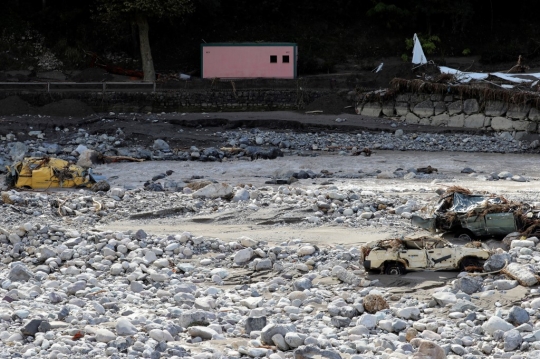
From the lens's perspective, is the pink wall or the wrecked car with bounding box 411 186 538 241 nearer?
the wrecked car with bounding box 411 186 538 241

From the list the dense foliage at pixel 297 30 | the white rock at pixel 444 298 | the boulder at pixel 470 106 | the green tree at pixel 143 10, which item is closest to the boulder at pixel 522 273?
the white rock at pixel 444 298

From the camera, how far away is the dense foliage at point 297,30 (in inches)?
1369

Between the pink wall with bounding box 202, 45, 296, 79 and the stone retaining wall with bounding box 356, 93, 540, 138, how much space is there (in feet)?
16.7

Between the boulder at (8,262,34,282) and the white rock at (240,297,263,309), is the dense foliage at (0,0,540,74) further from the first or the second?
the white rock at (240,297,263,309)

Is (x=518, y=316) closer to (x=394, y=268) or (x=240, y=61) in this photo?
(x=394, y=268)

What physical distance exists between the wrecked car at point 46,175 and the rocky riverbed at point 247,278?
346 mm

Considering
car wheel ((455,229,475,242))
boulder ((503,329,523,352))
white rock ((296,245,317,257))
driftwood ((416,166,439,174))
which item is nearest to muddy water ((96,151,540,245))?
driftwood ((416,166,439,174))

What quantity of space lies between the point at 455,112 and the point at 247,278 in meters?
18.3

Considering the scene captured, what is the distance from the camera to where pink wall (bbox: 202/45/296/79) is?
31.3 meters

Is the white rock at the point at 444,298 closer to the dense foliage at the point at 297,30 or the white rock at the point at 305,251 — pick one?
the white rock at the point at 305,251

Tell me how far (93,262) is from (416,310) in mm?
4188

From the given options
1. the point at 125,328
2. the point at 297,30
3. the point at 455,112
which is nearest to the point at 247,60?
the point at 297,30

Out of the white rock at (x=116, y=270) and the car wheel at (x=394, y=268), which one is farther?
the white rock at (x=116, y=270)

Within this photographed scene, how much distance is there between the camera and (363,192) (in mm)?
Answer: 13914
